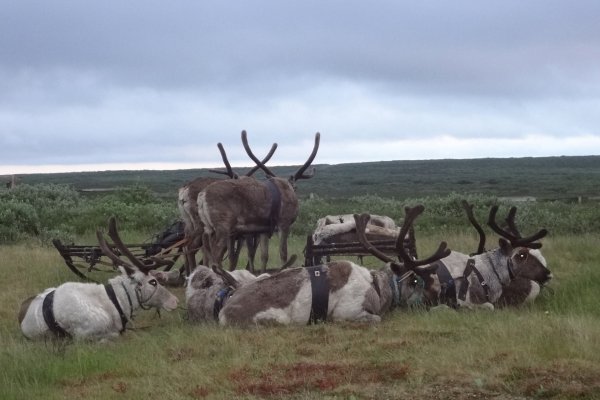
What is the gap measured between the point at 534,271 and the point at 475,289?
3.11 ft

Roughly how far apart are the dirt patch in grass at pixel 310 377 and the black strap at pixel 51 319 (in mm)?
2947

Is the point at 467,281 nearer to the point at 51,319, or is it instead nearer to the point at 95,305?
the point at 95,305

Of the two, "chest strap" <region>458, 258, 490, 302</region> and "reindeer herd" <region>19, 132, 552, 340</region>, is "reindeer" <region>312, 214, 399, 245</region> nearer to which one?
"reindeer herd" <region>19, 132, 552, 340</region>

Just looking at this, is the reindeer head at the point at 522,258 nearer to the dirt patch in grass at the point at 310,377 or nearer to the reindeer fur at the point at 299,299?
the reindeer fur at the point at 299,299

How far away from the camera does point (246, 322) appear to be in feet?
31.0

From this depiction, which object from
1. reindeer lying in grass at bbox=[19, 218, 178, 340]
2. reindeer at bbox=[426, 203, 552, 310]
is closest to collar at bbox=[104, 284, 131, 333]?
reindeer lying in grass at bbox=[19, 218, 178, 340]

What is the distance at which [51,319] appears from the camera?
940 centimetres

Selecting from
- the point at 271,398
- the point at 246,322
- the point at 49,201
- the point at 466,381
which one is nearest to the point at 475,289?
the point at 246,322

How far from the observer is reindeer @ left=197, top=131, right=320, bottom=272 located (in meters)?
11.9

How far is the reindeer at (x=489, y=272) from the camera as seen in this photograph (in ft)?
34.9

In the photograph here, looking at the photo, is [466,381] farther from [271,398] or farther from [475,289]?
[475,289]

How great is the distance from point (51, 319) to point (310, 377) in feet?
12.2

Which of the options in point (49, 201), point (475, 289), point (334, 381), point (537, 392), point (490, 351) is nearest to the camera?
point (537, 392)

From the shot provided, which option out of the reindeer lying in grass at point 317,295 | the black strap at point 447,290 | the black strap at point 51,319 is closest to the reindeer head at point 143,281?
the reindeer lying in grass at point 317,295
